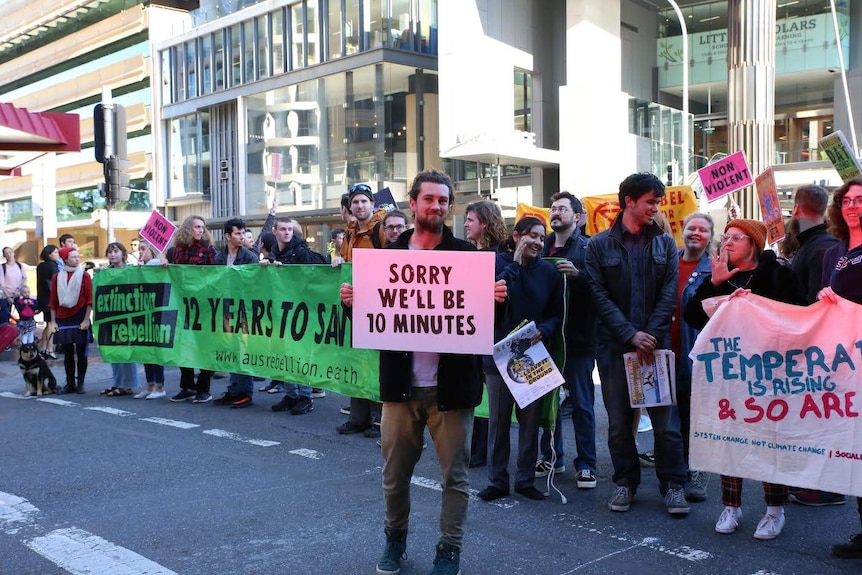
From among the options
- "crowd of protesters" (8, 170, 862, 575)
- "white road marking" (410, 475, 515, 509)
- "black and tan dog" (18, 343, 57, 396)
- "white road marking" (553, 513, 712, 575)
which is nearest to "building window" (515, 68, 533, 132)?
"black and tan dog" (18, 343, 57, 396)

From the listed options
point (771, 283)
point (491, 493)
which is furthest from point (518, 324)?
point (771, 283)

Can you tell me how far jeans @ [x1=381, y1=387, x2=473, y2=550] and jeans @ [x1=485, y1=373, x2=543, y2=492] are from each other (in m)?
1.55

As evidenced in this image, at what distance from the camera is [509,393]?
5.93m

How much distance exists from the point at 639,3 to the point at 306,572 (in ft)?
103

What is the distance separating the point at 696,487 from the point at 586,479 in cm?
75

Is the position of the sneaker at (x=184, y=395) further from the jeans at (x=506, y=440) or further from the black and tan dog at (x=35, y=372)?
the jeans at (x=506, y=440)

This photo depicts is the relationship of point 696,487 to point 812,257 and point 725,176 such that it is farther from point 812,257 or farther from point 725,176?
point 725,176

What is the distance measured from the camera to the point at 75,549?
4.87 m

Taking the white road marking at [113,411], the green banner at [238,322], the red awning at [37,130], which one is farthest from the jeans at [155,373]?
the red awning at [37,130]

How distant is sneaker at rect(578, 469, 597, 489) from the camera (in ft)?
19.7

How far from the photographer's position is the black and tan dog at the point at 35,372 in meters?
10.7

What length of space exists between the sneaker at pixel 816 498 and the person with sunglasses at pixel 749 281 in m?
0.64

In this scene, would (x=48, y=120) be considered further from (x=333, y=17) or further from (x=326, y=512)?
(x=333, y=17)

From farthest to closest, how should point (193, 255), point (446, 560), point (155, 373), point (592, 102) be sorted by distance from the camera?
point (592, 102), point (155, 373), point (193, 255), point (446, 560)
